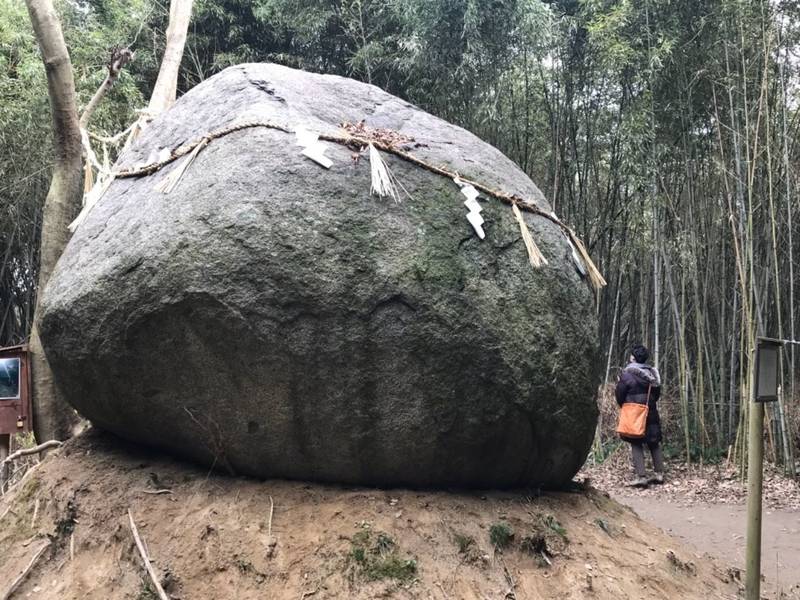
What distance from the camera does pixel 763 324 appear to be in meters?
6.21

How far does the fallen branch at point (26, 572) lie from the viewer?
7.89 ft

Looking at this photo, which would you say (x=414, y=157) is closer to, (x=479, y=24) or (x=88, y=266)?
(x=88, y=266)

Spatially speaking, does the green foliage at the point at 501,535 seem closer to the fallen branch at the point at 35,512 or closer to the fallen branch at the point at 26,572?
the fallen branch at the point at 26,572

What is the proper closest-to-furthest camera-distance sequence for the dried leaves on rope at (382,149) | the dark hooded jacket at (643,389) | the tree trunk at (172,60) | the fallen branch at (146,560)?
the fallen branch at (146,560)
the dried leaves on rope at (382,149)
the dark hooded jacket at (643,389)
the tree trunk at (172,60)

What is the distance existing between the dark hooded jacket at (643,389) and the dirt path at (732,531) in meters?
0.59

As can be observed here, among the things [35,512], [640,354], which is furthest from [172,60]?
[640,354]

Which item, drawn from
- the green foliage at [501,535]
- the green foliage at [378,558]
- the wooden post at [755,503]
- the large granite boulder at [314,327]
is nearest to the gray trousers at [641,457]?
the large granite boulder at [314,327]

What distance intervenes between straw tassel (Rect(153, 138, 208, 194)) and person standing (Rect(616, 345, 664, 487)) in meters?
4.24

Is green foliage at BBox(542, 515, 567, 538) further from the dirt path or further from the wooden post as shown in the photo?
the dirt path

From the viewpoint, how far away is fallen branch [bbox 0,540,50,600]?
2404 millimetres

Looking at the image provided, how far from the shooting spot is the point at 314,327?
8.04ft

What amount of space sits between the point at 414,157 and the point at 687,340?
5.92 meters

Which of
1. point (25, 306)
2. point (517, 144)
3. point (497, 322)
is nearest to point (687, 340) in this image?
point (517, 144)

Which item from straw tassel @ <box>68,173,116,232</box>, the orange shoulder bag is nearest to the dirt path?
the orange shoulder bag
